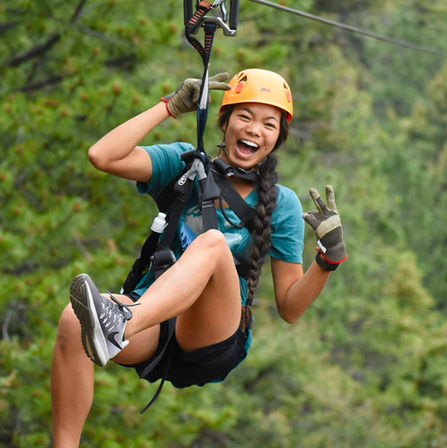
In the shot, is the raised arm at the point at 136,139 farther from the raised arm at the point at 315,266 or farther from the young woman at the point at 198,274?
the raised arm at the point at 315,266

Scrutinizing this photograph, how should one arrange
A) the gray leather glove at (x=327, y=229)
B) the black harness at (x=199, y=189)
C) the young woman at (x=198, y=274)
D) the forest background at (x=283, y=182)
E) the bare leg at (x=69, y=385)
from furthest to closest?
the forest background at (x=283, y=182) → the gray leather glove at (x=327, y=229) → the black harness at (x=199, y=189) → the bare leg at (x=69, y=385) → the young woman at (x=198, y=274)

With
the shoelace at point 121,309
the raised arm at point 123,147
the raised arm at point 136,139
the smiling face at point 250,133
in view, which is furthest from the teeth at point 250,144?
the shoelace at point 121,309

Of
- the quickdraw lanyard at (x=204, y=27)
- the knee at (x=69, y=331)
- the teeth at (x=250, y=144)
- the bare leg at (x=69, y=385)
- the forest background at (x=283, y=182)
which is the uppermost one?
the quickdraw lanyard at (x=204, y=27)

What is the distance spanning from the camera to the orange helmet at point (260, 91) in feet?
10.3

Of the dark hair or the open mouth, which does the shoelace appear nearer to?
the dark hair

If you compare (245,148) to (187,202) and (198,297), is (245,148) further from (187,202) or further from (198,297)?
(198,297)

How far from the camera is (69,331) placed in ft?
8.90

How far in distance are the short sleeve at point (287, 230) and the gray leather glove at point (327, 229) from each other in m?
0.21

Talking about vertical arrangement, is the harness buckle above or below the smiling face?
below

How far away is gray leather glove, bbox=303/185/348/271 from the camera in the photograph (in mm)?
2988

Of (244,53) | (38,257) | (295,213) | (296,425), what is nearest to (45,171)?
(38,257)

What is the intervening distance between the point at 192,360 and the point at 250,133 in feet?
3.02

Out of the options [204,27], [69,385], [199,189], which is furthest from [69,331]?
[204,27]

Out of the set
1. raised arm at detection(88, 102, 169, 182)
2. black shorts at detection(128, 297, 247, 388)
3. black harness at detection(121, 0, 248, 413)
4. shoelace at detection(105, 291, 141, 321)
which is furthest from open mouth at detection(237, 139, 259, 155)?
shoelace at detection(105, 291, 141, 321)
